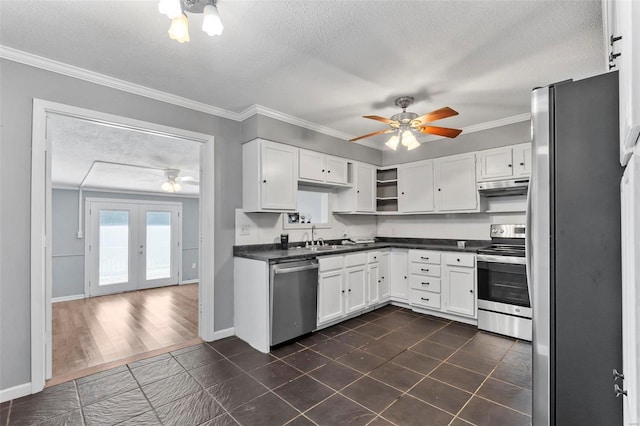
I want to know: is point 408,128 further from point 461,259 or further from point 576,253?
point 576,253

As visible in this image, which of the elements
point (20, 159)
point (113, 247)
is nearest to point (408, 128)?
point (20, 159)

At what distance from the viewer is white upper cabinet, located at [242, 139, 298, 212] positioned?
3379 millimetres

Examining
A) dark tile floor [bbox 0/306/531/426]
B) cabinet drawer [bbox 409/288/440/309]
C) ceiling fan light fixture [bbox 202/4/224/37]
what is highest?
ceiling fan light fixture [bbox 202/4/224/37]

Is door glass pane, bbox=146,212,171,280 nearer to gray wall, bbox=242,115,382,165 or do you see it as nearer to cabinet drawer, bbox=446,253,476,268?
gray wall, bbox=242,115,382,165

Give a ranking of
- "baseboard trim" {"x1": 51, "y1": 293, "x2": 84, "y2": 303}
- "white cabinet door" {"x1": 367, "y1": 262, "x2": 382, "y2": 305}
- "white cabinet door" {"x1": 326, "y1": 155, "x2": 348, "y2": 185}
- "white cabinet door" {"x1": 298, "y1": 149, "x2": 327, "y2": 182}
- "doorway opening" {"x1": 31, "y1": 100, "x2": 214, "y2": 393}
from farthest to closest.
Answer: "baseboard trim" {"x1": 51, "y1": 293, "x2": 84, "y2": 303}, "white cabinet door" {"x1": 326, "y1": 155, "x2": 348, "y2": 185}, "white cabinet door" {"x1": 367, "y1": 262, "x2": 382, "y2": 305}, "white cabinet door" {"x1": 298, "y1": 149, "x2": 327, "y2": 182}, "doorway opening" {"x1": 31, "y1": 100, "x2": 214, "y2": 393}

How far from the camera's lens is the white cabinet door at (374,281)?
13.4ft

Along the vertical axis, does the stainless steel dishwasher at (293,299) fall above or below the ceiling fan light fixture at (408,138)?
below

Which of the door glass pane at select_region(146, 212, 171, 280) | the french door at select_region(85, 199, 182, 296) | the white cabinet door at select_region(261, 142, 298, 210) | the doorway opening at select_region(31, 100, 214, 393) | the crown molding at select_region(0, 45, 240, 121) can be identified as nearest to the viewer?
the crown molding at select_region(0, 45, 240, 121)

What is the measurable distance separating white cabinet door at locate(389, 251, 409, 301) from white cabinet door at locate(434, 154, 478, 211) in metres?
0.91

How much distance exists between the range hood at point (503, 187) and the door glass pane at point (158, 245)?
678 cm

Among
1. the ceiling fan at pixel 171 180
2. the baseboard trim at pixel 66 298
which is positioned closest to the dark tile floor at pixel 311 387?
the ceiling fan at pixel 171 180

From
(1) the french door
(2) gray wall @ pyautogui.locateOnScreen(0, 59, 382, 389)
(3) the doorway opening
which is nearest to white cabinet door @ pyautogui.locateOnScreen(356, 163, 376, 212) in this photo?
(3) the doorway opening

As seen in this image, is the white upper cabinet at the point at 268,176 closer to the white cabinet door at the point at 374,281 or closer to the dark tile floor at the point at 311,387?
the white cabinet door at the point at 374,281

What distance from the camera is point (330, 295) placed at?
11.6 ft
